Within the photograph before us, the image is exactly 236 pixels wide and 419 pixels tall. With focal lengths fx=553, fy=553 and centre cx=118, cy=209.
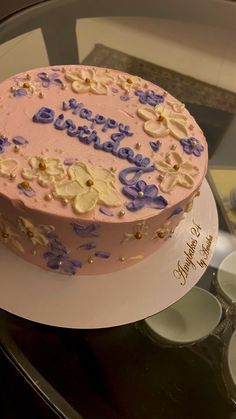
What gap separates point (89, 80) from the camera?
1072mm

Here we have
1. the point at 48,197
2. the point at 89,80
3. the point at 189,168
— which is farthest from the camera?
the point at 89,80

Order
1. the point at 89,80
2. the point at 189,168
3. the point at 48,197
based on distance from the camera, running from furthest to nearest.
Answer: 1. the point at 89,80
2. the point at 189,168
3. the point at 48,197

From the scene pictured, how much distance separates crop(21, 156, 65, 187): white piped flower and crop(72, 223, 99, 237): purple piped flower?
86 mm

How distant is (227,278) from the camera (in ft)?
3.71

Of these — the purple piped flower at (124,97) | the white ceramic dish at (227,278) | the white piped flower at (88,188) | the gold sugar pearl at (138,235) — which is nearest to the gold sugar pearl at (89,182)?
the white piped flower at (88,188)

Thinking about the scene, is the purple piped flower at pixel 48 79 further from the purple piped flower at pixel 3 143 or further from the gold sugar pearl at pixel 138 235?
the gold sugar pearl at pixel 138 235

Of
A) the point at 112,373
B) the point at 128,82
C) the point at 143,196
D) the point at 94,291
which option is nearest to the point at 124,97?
the point at 128,82

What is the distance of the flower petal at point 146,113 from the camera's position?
102 cm

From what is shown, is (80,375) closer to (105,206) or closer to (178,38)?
(105,206)

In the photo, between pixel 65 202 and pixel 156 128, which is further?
pixel 156 128

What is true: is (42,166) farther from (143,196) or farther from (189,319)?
(189,319)

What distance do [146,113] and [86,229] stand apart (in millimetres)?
284

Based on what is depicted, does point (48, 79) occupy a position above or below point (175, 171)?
above

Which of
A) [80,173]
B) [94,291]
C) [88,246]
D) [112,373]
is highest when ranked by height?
[80,173]
